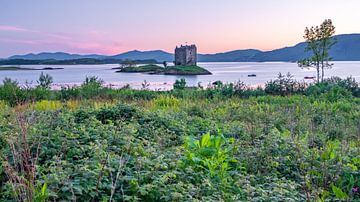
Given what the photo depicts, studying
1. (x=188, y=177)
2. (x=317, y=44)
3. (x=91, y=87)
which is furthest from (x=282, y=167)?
(x=317, y=44)

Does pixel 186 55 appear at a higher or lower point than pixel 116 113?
higher

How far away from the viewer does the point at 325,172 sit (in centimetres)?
535

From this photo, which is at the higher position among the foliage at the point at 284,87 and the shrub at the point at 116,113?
the shrub at the point at 116,113

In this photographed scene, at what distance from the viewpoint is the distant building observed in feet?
336

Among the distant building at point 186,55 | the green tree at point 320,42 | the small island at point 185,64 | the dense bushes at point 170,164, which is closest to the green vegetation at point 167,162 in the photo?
the dense bushes at point 170,164

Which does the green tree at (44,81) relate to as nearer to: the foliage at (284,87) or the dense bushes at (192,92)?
the dense bushes at (192,92)

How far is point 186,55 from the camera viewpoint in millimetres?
104250

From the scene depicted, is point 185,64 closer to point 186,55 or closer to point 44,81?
point 186,55

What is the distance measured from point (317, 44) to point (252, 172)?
88.6 ft

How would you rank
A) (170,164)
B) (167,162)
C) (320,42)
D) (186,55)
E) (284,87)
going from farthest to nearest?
(186,55)
(320,42)
(284,87)
(167,162)
(170,164)

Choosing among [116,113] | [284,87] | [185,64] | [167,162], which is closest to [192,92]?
[284,87]

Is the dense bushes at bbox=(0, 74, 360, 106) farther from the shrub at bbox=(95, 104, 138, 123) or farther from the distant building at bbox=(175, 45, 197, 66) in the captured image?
the distant building at bbox=(175, 45, 197, 66)

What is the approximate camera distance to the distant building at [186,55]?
102438 mm

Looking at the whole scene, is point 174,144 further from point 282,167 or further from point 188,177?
point 188,177
